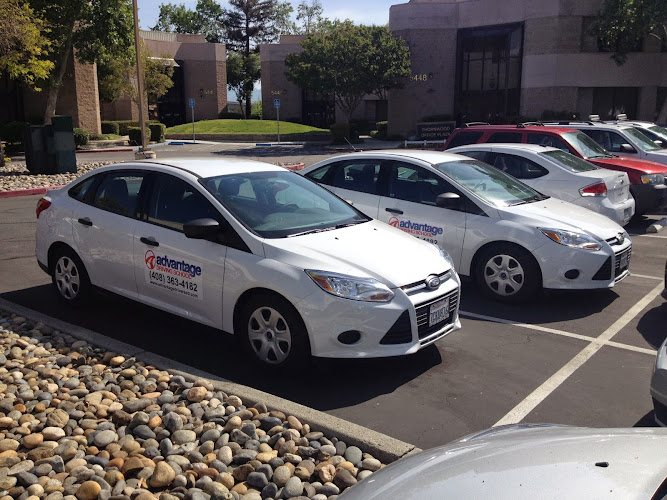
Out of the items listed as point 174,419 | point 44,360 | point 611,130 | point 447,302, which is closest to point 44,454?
point 174,419

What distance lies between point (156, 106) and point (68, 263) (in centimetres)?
5515

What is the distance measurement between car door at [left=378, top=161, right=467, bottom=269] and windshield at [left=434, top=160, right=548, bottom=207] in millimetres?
224

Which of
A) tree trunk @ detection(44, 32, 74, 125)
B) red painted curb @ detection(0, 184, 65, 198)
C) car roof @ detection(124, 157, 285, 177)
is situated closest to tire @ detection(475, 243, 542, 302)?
car roof @ detection(124, 157, 285, 177)

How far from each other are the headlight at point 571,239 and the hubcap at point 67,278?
4.97 meters

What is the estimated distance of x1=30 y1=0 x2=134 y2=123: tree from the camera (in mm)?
26500

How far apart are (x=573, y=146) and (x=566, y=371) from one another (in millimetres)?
7402

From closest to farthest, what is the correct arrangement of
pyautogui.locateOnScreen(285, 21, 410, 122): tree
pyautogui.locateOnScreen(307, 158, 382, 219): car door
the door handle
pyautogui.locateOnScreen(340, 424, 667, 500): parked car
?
1. pyautogui.locateOnScreen(340, 424, 667, 500): parked car
2. the door handle
3. pyautogui.locateOnScreen(307, 158, 382, 219): car door
4. pyautogui.locateOnScreen(285, 21, 410, 122): tree

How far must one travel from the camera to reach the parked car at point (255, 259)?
5.10 metres

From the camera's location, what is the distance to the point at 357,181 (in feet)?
28.2

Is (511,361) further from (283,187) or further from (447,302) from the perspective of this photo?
(283,187)

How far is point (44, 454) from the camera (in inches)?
158

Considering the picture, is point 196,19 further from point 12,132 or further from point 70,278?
point 70,278

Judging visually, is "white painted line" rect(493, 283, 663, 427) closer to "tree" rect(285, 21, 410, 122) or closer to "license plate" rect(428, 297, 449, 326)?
"license plate" rect(428, 297, 449, 326)

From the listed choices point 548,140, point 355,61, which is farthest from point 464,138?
point 355,61
